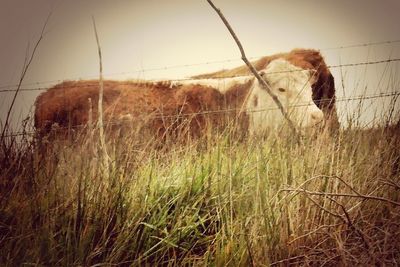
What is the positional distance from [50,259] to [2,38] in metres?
2.62

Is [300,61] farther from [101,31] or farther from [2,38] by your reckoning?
[2,38]

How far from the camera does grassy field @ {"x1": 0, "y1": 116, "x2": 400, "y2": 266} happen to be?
1.34 m

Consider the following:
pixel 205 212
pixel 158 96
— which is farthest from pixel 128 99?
pixel 205 212

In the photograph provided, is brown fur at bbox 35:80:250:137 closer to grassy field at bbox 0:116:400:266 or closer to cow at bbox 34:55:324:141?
cow at bbox 34:55:324:141

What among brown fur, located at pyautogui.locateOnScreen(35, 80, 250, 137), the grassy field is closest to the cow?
brown fur, located at pyautogui.locateOnScreen(35, 80, 250, 137)

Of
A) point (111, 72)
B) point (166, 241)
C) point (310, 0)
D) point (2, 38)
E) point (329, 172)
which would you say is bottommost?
point (166, 241)

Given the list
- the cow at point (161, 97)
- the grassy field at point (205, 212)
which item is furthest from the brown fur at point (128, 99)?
the grassy field at point (205, 212)

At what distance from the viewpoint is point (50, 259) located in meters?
1.31

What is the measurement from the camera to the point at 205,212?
5.80ft

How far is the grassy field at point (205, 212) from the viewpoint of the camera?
1344 mm

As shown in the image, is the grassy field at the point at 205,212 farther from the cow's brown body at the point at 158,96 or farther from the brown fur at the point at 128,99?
the brown fur at the point at 128,99

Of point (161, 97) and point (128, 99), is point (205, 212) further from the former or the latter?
point (128, 99)

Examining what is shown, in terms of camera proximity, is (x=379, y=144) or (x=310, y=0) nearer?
(x=379, y=144)

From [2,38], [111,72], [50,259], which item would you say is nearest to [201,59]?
[111,72]
